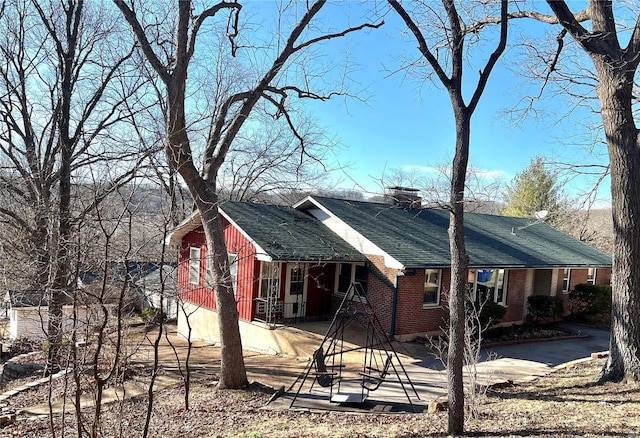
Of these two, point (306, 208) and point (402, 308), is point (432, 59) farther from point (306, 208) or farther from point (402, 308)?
point (306, 208)

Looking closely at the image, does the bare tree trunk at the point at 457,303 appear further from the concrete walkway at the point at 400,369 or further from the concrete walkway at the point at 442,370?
the concrete walkway at the point at 400,369

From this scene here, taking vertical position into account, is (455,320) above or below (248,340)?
above

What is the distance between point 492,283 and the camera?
58.1ft

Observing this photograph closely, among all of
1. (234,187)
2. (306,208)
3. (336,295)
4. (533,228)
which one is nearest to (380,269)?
(336,295)

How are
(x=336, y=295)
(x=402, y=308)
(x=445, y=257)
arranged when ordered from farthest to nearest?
(x=336, y=295), (x=445, y=257), (x=402, y=308)

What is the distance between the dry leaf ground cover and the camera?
6.70 meters

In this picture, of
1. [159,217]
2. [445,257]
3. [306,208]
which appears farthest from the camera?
[306,208]

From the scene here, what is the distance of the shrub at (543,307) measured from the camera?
18125mm

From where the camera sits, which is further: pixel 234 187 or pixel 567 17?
pixel 234 187

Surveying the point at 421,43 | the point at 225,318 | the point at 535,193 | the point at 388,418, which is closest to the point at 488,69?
the point at 421,43

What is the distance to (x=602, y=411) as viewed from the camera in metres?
7.19

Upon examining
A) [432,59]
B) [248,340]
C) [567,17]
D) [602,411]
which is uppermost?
[567,17]

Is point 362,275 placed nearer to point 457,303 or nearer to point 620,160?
point 620,160

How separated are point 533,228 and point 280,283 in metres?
13.8
